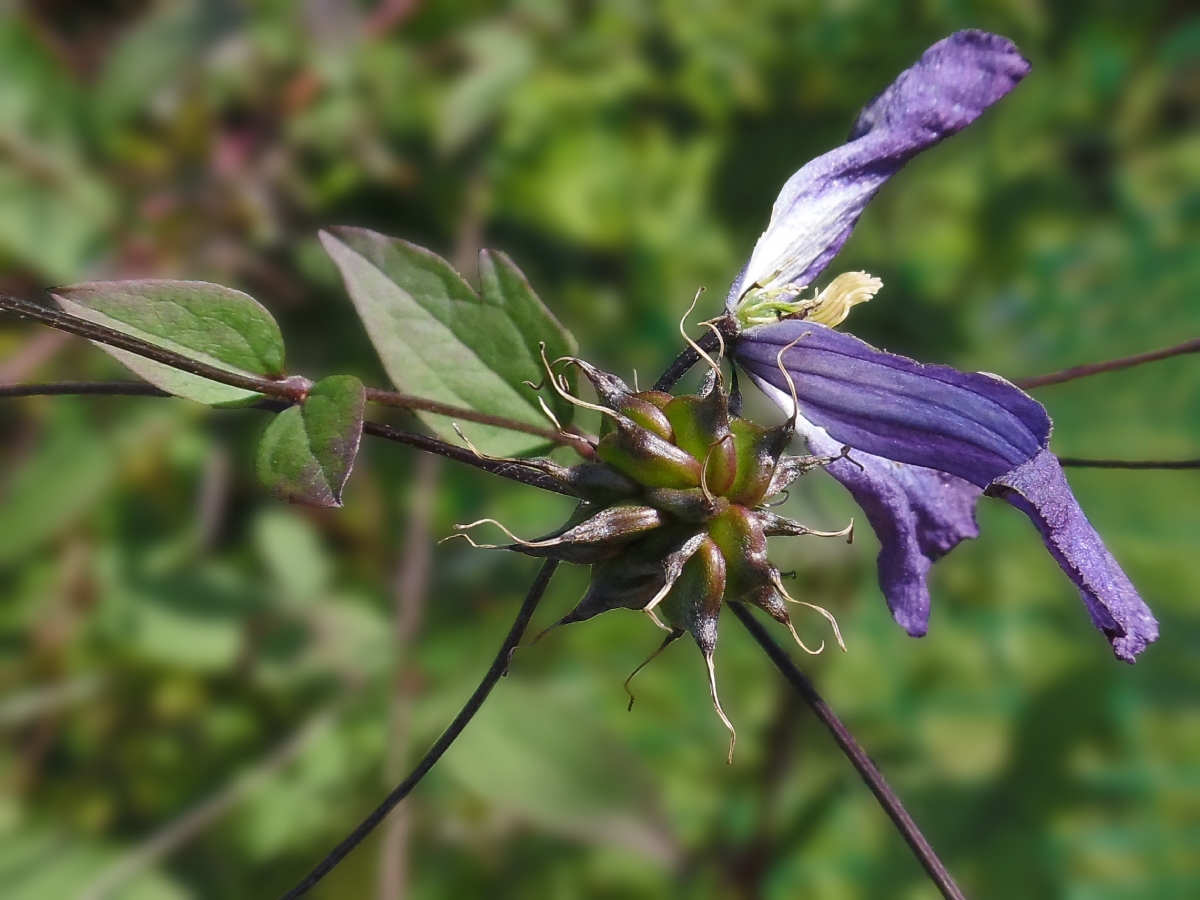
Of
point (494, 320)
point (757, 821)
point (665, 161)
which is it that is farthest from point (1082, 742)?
point (494, 320)

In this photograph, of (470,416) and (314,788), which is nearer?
(470,416)

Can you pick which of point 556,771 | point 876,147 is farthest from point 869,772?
point 556,771

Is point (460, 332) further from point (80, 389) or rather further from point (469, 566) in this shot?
point (469, 566)

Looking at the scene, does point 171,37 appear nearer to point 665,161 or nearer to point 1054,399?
point 665,161

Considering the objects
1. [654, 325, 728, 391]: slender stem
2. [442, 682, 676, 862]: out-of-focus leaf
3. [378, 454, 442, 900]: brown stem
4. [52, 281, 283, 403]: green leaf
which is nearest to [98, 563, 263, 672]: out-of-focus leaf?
[378, 454, 442, 900]: brown stem

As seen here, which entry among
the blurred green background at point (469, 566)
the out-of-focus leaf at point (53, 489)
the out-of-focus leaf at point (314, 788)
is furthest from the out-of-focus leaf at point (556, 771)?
the out-of-focus leaf at point (53, 489)
